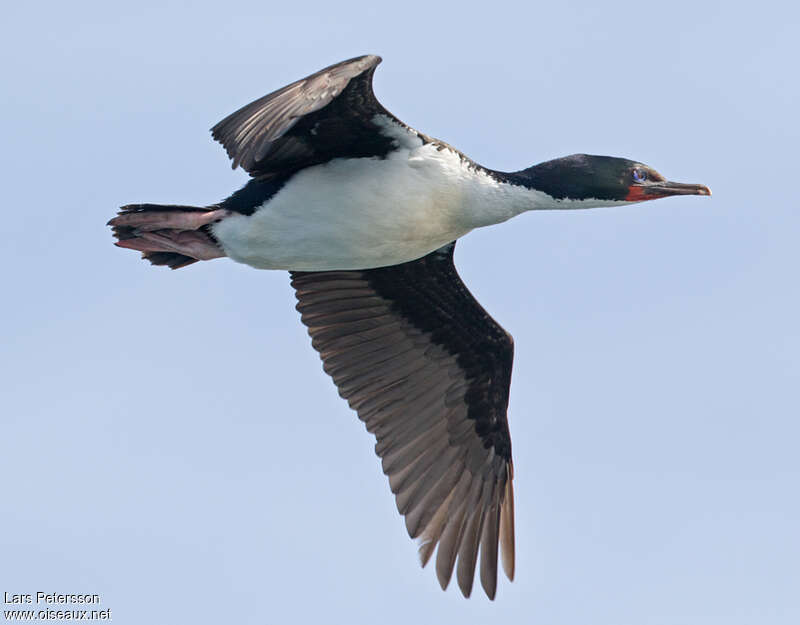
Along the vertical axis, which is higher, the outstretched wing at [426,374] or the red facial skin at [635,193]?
the red facial skin at [635,193]

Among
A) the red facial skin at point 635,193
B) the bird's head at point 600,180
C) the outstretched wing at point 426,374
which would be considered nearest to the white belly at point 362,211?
the bird's head at point 600,180

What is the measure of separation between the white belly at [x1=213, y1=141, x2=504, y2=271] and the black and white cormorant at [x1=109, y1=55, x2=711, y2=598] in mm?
10

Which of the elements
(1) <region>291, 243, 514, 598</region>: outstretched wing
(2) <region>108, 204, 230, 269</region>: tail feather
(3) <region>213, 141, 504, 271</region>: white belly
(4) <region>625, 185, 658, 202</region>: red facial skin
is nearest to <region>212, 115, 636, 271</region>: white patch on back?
(3) <region>213, 141, 504, 271</region>: white belly

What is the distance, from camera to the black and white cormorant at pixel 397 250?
10250 mm

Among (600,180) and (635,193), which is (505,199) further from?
(635,193)

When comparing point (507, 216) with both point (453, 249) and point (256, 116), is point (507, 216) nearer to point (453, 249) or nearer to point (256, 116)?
point (453, 249)

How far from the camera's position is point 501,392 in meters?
12.3

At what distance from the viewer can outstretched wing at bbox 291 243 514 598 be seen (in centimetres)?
1198

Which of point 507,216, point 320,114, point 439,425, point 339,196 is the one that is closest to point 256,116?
point 320,114

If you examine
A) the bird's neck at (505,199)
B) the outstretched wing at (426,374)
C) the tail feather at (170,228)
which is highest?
the tail feather at (170,228)

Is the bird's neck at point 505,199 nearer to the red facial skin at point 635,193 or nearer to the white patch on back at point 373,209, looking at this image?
the white patch on back at point 373,209

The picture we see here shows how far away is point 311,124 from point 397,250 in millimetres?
1243

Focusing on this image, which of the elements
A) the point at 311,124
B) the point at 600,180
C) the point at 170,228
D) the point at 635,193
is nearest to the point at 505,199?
the point at 600,180

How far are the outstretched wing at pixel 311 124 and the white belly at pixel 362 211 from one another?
0.15 metres
